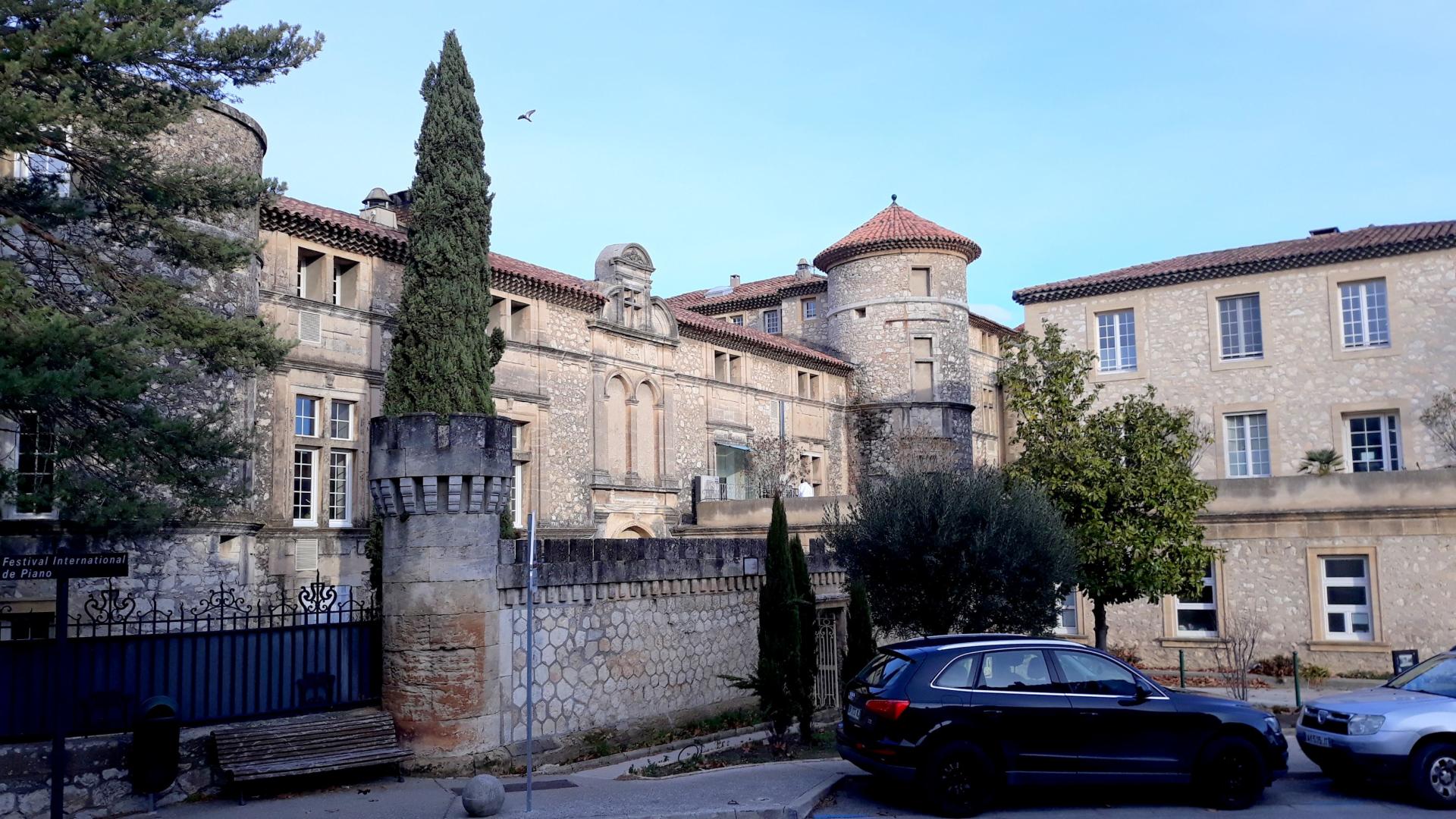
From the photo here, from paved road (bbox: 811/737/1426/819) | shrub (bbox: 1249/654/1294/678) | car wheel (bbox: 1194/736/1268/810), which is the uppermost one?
car wheel (bbox: 1194/736/1268/810)

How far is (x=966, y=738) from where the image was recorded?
11188mm

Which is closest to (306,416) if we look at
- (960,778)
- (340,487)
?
(340,487)

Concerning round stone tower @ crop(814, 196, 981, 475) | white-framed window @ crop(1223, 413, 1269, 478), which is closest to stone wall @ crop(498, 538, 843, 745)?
white-framed window @ crop(1223, 413, 1269, 478)

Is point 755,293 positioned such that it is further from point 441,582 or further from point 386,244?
point 441,582

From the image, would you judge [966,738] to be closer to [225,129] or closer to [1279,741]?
[1279,741]

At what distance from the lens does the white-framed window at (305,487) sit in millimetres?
24109

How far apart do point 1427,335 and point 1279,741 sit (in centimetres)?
2197

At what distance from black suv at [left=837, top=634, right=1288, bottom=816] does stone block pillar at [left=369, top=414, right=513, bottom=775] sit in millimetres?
4489

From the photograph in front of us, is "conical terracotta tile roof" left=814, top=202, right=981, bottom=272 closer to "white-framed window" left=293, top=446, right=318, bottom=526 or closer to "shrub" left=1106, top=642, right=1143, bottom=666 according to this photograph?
"shrub" left=1106, top=642, right=1143, bottom=666

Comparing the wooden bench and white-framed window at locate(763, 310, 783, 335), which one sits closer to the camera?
the wooden bench

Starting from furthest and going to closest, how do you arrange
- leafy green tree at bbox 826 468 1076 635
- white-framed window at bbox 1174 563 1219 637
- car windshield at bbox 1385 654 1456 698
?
white-framed window at bbox 1174 563 1219 637 < leafy green tree at bbox 826 468 1076 635 < car windshield at bbox 1385 654 1456 698

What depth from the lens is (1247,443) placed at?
31219mm

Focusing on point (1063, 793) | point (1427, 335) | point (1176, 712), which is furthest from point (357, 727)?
point (1427, 335)

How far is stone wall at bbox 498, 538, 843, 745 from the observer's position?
14.0 meters
